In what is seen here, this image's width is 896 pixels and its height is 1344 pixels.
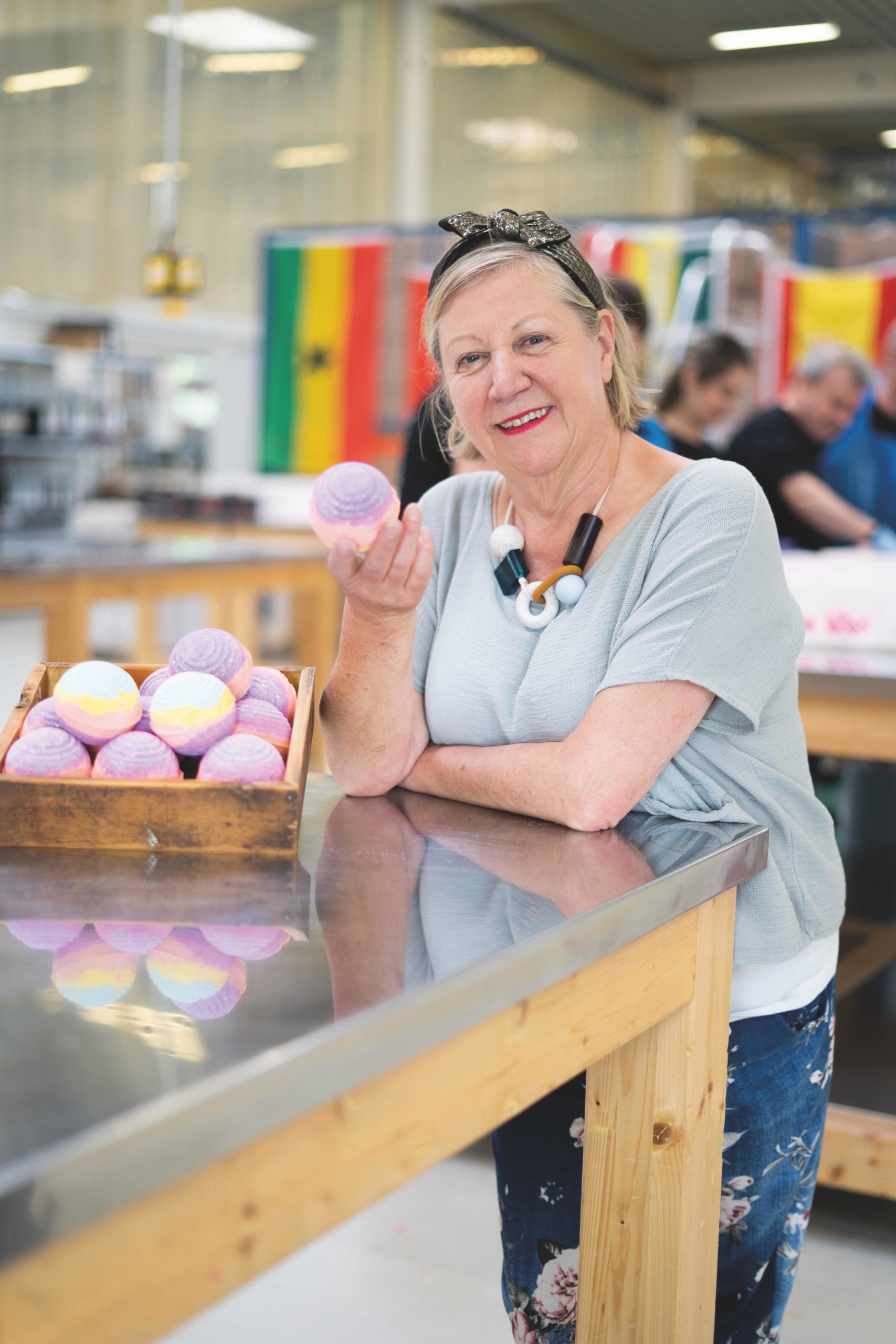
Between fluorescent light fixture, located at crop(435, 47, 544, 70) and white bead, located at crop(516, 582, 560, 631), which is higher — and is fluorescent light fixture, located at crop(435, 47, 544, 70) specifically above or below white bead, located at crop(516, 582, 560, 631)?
above

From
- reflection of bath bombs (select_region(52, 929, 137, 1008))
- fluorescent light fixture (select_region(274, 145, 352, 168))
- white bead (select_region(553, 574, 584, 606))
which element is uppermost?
fluorescent light fixture (select_region(274, 145, 352, 168))

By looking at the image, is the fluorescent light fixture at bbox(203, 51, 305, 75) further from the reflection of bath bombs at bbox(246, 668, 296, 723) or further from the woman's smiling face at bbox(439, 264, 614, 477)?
the reflection of bath bombs at bbox(246, 668, 296, 723)

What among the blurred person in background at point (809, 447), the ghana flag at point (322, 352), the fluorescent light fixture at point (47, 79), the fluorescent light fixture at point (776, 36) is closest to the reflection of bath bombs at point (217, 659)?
the blurred person in background at point (809, 447)

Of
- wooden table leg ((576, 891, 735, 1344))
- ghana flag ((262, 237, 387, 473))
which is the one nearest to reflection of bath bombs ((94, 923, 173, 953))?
wooden table leg ((576, 891, 735, 1344))

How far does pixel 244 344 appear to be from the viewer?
931 centimetres

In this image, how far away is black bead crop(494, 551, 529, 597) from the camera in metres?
1.40

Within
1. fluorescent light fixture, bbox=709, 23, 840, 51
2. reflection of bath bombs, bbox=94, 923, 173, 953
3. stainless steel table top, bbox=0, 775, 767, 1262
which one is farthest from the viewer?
fluorescent light fixture, bbox=709, 23, 840, 51

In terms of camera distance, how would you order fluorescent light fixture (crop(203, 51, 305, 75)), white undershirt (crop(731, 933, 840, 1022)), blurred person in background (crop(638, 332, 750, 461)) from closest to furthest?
1. white undershirt (crop(731, 933, 840, 1022))
2. blurred person in background (crop(638, 332, 750, 461))
3. fluorescent light fixture (crop(203, 51, 305, 75))

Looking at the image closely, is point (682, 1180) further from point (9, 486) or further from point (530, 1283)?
point (9, 486)

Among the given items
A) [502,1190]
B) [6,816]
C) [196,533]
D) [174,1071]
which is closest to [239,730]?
[6,816]

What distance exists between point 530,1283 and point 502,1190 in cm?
10

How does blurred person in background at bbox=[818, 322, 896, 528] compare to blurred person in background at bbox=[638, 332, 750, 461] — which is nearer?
blurred person in background at bbox=[638, 332, 750, 461]

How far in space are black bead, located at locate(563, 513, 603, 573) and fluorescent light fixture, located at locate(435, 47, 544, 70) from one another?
33.2ft

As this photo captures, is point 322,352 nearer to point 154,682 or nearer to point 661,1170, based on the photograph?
point 154,682
